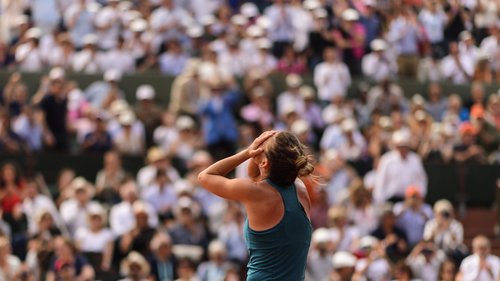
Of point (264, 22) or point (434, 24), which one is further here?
point (434, 24)

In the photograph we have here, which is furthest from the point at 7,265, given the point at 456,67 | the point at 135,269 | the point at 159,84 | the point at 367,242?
the point at 456,67

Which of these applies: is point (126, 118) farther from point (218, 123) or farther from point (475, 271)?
point (475, 271)

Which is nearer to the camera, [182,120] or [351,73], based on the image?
[182,120]

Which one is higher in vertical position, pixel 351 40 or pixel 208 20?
pixel 208 20

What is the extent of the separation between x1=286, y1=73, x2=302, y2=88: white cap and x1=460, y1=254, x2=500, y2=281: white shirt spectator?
5.12 meters

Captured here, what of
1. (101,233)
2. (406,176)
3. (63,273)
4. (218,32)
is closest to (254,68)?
(218,32)

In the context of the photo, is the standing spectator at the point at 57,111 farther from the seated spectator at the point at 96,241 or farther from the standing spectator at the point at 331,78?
the standing spectator at the point at 331,78

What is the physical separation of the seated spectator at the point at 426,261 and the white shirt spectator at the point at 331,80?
5025mm

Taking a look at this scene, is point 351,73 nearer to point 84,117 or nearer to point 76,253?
point 84,117

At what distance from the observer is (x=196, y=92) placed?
57.5 ft

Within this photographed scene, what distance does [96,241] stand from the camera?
1402 cm

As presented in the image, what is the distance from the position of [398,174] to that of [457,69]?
17.1 feet

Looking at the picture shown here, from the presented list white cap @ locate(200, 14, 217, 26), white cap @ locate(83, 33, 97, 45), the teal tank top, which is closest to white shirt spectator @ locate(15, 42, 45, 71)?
white cap @ locate(83, 33, 97, 45)

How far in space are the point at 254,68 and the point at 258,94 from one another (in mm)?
1349
